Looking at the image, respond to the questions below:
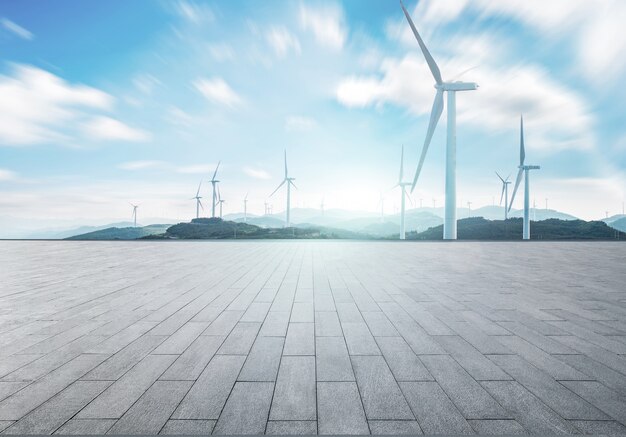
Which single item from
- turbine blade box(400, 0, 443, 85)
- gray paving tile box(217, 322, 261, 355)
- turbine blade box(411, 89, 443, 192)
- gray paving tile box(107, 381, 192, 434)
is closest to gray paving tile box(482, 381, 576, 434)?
gray paving tile box(217, 322, 261, 355)

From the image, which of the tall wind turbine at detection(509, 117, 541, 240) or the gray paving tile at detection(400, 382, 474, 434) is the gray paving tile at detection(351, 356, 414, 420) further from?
the tall wind turbine at detection(509, 117, 541, 240)

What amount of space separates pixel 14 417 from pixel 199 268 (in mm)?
9028

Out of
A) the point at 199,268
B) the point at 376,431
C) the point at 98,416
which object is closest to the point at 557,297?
the point at 376,431

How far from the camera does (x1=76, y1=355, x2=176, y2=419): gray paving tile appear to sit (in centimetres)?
297

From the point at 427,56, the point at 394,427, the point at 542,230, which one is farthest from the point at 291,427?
the point at 542,230

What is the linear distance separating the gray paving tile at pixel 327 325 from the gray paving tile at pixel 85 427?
2830 millimetres

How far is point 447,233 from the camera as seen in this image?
3362 centimetres

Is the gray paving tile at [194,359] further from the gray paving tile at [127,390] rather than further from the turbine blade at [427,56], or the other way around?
the turbine blade at [427,56]

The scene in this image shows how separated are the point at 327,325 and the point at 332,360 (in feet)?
4.50

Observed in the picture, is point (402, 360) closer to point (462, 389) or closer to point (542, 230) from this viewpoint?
point (462, 389)

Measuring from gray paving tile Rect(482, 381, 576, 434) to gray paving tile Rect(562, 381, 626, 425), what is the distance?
1.70 feet

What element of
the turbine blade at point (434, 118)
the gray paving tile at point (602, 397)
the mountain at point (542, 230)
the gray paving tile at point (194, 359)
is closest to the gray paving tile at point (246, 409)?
the gray paving tile at point (194, 359)

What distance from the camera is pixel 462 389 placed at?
3.32 meters

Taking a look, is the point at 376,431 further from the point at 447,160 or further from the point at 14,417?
the point at 447,160
